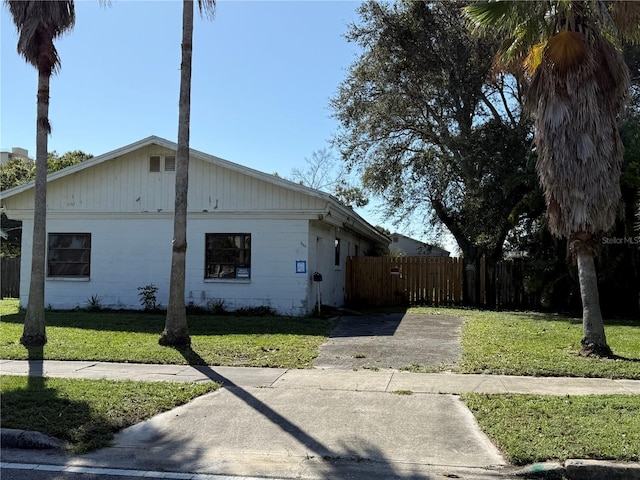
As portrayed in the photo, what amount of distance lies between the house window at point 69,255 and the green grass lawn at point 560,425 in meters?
13.8

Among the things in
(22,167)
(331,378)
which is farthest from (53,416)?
(22,167)

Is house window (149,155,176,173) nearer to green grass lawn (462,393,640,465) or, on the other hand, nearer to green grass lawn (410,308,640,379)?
green grass lawn (410,308,640,379)

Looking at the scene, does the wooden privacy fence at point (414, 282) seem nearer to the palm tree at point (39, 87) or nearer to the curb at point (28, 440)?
the palm tree at point (39, 87)

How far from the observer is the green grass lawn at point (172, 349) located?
9570mm

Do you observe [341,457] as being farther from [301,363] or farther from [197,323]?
[197,323]

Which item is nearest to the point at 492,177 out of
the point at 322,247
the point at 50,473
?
the point at 322,247

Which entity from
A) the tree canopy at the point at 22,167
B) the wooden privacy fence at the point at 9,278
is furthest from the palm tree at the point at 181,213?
the tree canopy at the point at 22,167

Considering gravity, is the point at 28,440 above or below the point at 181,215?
below

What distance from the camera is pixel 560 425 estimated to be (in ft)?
18.9

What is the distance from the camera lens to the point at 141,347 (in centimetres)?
1038

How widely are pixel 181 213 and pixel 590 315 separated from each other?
7.66m

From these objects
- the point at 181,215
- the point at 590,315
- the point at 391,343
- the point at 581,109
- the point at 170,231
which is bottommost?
the point at 391,343

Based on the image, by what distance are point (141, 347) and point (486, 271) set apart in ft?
46.6

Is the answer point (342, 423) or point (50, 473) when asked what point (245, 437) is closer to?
point (342, 423)
